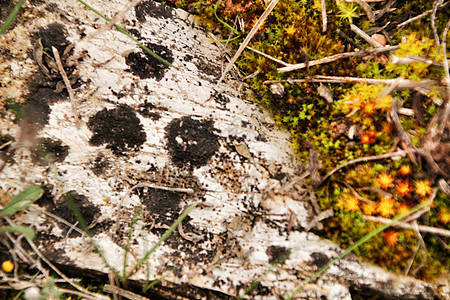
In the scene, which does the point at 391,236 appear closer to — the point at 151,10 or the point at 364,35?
the point at 364,35

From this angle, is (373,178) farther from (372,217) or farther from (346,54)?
(346,54)

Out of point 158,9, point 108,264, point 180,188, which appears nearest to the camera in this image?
point 108,264

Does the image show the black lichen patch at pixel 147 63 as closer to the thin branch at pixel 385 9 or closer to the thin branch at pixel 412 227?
the thin branch at pixel 385 9

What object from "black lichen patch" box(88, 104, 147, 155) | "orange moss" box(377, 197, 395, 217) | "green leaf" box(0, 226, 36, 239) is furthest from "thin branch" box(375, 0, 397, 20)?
"green leaf" box(0, 226, 36, 239)

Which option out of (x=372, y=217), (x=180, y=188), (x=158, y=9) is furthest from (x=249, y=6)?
(x=372, y=217)

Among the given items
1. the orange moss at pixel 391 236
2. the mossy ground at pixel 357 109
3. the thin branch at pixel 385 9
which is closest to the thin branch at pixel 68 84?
the mossy ground at pixel 357 109

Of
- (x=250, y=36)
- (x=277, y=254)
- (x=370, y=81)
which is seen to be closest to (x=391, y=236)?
(x=277, y=254)
